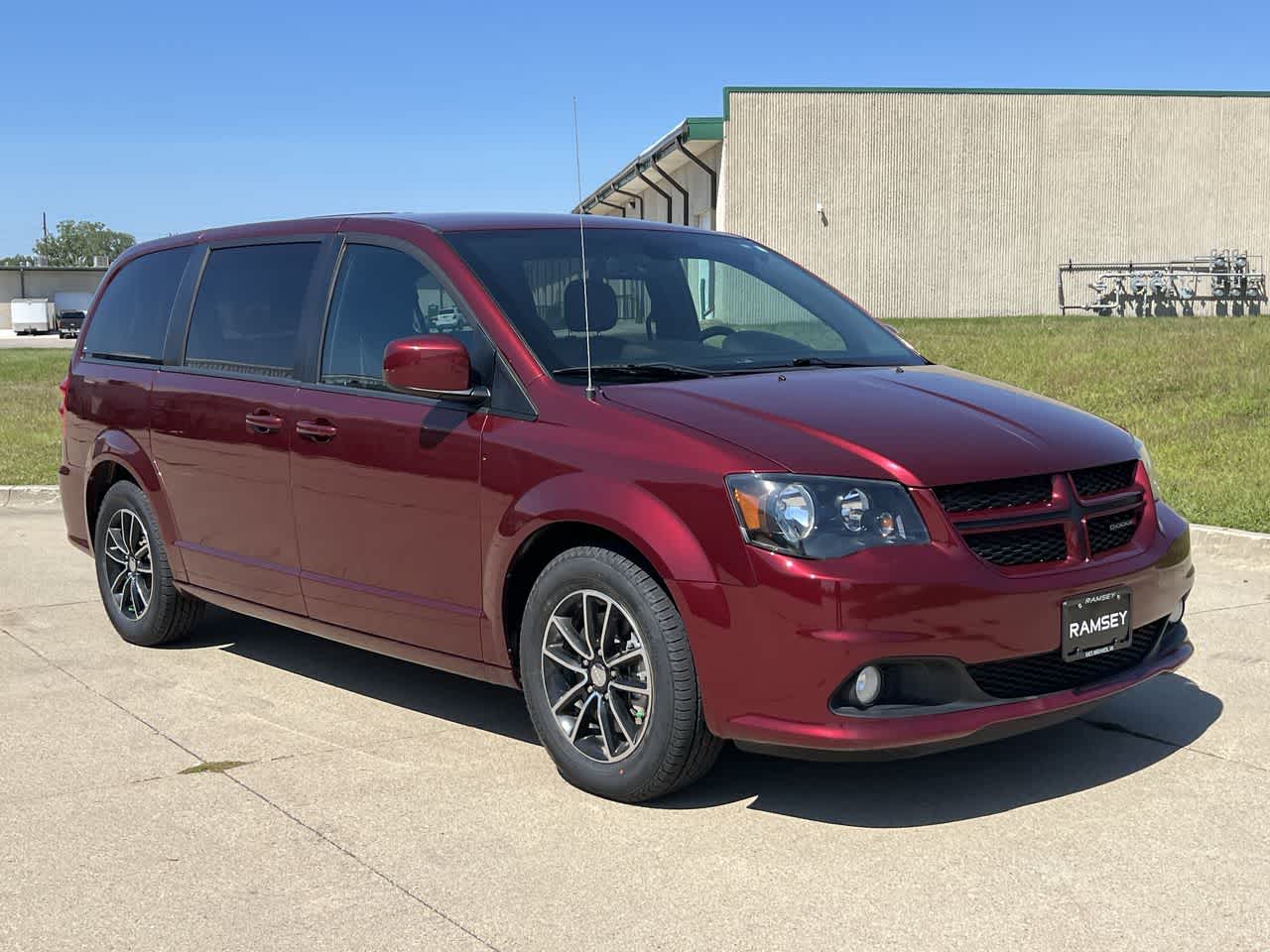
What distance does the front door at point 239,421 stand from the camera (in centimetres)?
586

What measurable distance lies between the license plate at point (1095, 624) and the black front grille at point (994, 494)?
0.32 meters

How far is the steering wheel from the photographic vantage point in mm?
5523

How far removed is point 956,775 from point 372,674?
8.82ft

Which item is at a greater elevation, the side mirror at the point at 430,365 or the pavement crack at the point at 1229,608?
the side mirror at the point at 430,365

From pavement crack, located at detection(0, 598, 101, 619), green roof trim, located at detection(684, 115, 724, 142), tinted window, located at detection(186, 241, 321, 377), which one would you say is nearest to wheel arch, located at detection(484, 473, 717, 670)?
tinted window, located at detection(186, 241, 321, 377)

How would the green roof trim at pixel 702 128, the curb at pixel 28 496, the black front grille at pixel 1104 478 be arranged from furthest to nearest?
the green roof trim at pixel 702 128 → the curb at pixel 28 496 → the black front grille at pixel 1104 478

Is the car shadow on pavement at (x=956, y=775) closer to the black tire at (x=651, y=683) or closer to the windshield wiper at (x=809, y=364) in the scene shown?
the black tire at (x=651, y=683)

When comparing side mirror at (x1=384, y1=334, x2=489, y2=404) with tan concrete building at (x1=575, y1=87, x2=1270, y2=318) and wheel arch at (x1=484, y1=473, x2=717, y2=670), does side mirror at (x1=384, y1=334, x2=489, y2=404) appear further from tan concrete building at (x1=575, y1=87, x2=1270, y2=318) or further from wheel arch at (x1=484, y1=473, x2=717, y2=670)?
tan concrete building at (x1=575, y1=87, x2=1270, y2=318)

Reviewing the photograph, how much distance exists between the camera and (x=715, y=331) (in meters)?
5.59

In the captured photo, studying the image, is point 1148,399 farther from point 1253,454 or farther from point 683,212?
point 683,212

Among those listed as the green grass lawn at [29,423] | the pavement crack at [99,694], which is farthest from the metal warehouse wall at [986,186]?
the pavement crack at [99,694]

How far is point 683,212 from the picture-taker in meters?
39.8

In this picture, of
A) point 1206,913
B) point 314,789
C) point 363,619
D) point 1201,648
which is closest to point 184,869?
point 314,789

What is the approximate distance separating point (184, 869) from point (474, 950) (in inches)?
40.3
